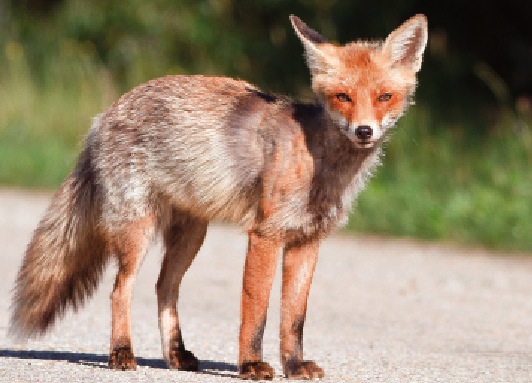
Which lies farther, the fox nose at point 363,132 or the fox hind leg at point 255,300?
the fox hind leg at point 255,300

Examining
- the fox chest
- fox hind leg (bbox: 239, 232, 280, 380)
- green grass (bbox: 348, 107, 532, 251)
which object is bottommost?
fox hind leg (bbox: 239, 232, 280, 380)

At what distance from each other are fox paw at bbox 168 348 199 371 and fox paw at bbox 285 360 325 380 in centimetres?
60

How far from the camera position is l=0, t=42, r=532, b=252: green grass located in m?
11.9

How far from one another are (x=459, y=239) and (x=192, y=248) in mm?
5190

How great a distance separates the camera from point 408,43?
21.1ft

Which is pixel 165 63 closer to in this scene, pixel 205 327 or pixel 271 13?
pixel 271 13

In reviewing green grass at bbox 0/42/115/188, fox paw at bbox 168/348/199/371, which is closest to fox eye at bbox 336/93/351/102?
fox paw at bbox 168/348/199/371

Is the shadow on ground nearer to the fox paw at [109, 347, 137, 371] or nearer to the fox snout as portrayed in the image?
the fox paw at [109, 347, 137, 371]

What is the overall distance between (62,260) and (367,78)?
211cm

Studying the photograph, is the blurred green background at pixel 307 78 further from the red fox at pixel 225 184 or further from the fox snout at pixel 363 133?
the fox snout at pixel 363 133

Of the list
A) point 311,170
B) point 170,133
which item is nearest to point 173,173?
point 170,133

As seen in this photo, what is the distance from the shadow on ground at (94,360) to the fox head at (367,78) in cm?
150

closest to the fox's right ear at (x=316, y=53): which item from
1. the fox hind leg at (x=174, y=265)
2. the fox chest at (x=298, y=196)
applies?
the fox chest at (x=298, y=196)

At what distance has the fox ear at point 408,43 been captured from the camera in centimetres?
636
